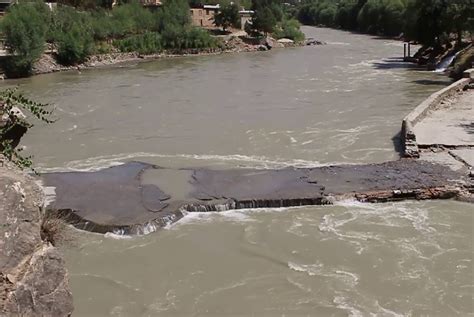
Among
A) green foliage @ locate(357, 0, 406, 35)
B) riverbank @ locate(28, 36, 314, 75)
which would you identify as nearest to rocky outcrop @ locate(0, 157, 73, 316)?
riverbank @ locate(28, 36, 314, 75)

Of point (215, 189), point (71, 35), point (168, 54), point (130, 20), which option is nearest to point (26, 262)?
point (215, 189)

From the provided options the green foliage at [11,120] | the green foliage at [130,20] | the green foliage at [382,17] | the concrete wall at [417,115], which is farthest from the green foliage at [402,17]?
the green foliage at [11,120]

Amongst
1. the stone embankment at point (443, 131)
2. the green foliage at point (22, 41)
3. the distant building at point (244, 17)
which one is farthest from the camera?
the distant building at point (244, 17)

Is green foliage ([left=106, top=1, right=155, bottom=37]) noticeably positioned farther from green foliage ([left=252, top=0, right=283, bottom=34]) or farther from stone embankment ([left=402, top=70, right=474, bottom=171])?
stone embankment ([left=402, top=70, right=474, bottom=171])

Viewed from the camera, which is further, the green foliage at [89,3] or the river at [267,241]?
the green foliage at [89,3]

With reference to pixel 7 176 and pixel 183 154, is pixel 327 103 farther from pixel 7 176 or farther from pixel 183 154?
pixel 7 176

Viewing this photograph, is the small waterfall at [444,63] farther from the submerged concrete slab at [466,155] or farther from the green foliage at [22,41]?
the green foliage at [22,41]
